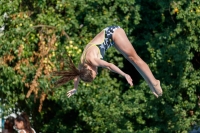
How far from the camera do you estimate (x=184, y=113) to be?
12.3m

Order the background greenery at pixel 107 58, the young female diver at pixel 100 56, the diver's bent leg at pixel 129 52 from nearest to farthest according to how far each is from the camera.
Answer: the young female diver at pixel 100 56 → the diver's bent leg at pixel 129 52 → the background greenery at pixel 107 58

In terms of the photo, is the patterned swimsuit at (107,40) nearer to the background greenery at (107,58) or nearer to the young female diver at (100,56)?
the young female diver at (100,56)

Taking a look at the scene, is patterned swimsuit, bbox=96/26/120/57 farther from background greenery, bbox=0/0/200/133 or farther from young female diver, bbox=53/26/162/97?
background greenery, bbox=0/0/200/133

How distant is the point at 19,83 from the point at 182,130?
2.87m

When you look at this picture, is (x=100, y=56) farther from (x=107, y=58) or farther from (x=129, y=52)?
(x=107, y=58)

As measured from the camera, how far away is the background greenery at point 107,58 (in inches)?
484

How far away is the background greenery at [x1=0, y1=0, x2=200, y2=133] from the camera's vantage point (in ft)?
40.3

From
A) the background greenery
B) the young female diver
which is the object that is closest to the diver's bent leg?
the young female diver

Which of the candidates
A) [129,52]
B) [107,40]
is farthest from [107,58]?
[129,52]

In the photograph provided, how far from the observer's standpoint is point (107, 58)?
12.8 m

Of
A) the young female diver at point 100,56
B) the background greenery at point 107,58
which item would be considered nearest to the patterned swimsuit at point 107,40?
the young female diver at point 100,56

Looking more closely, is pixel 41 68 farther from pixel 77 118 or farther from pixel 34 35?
pixel 77 118

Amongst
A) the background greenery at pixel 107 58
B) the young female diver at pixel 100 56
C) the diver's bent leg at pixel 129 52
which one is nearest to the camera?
the young female diver at pixel 100 56

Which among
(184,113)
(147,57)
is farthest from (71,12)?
(184,113)
